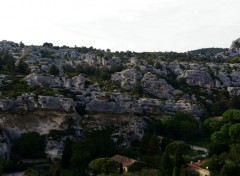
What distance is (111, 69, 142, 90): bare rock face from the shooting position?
364 feet

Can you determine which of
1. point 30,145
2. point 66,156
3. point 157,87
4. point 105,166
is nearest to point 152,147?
point 66,156

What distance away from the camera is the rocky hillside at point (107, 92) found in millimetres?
78438

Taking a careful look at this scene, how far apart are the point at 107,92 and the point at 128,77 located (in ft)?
75.6

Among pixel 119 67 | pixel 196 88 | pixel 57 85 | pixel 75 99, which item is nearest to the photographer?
pixel 75 99

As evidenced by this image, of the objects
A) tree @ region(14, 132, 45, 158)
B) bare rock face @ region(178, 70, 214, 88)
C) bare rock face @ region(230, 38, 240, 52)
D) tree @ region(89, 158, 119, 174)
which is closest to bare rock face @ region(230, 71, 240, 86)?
bare rock face @ region(178, 70, 214, 88)

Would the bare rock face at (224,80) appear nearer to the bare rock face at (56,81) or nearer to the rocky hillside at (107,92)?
the rocky hillside at (107,92)

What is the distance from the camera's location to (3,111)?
76.4 m

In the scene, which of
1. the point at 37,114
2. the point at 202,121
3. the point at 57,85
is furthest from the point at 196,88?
the point at 37,114

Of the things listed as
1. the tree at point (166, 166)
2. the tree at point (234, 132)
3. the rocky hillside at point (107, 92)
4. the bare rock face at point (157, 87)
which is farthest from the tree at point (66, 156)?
the bare rock face at point (157, 87)

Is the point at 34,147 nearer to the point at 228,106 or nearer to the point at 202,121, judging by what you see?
the point at 202,121

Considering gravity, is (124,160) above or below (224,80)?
below

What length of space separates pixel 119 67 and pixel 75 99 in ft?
147

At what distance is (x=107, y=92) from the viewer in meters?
93.4

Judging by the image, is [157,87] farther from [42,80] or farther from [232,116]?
[42,80]
